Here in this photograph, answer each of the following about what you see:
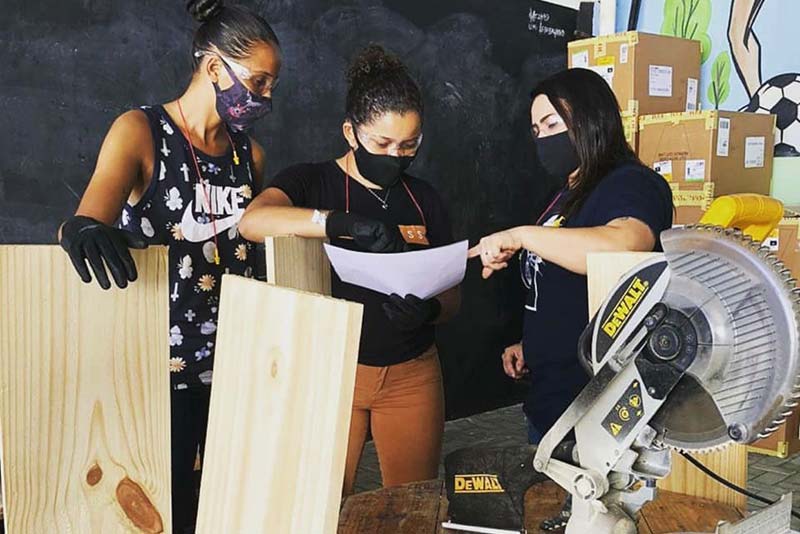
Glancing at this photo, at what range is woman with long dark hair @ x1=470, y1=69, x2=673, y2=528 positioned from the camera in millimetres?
1486

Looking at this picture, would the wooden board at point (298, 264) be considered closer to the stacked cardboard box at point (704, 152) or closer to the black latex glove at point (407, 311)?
the black latex glove at point (407, 311)

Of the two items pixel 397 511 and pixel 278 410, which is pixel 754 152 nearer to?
pixel 397 511

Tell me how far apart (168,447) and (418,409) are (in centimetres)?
87

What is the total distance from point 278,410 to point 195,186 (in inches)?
40.5

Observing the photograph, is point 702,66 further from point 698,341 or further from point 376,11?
point 698,341

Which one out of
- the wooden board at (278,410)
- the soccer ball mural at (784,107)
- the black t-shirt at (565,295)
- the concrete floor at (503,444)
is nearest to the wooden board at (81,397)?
the wooden board at (278,410)

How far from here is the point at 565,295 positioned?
5.32ft

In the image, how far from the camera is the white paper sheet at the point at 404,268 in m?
1.42

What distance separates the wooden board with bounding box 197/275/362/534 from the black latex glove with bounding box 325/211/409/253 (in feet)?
2.78

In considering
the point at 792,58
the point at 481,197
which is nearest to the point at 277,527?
the point at 481,197

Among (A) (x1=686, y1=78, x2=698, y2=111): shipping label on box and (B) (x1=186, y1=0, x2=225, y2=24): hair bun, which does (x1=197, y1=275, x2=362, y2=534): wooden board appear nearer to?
(B) (x1=186, y1=0, x2=225, y2=24): hair bun

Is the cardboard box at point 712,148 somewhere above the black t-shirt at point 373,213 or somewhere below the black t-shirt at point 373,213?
above

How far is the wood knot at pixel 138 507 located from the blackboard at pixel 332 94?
1.42 metres

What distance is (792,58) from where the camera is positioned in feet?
12.1
